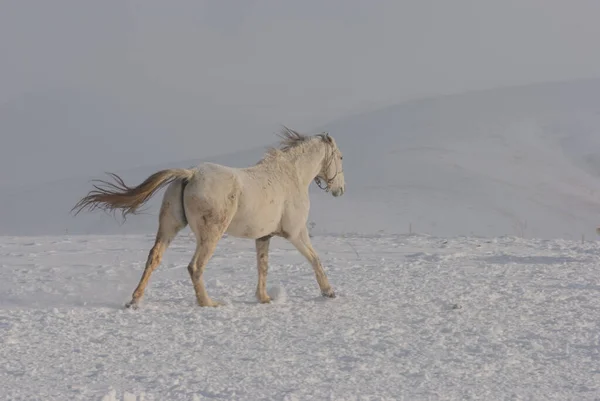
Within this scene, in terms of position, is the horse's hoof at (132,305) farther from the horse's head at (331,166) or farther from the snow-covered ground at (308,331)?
the horse's head at (331,166)

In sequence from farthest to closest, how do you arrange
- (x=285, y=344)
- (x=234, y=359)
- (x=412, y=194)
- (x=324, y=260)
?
(x=412, y=194)
(x=324, y=260)
(x=285, y=344)
(x=234, y=359)

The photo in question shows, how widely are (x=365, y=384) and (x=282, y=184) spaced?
3.47 metres

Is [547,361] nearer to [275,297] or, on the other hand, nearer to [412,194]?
[275,297]

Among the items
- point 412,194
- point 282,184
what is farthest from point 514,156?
point 282,184

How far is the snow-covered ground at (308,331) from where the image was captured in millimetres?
4938

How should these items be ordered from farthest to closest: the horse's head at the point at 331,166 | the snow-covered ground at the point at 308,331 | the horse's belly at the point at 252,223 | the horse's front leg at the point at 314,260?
the horse's head at the point at 331,166 → the horse's front leg at the point at 314,260 → the horse's belly at the point at 252,223 → the snow-covered ground at the point at 308,331

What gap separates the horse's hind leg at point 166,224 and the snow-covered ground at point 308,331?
0.90 feet

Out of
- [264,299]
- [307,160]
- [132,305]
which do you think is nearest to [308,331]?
[264,299]

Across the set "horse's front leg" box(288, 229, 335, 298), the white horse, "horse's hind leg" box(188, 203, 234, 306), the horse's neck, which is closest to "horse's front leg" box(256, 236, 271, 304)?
the white horse

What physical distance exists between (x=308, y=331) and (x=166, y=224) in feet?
6.03

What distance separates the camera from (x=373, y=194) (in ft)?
72.7

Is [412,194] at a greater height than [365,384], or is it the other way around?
[365,384]

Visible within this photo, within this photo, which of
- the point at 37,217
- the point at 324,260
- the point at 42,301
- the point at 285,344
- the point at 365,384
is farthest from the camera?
the point at 37,217

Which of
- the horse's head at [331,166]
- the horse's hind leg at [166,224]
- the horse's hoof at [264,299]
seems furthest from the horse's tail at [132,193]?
the horse's head at [331,166]
